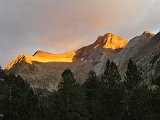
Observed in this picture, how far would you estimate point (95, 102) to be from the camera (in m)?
74.6

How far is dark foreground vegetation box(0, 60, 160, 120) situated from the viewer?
6906 centimetres

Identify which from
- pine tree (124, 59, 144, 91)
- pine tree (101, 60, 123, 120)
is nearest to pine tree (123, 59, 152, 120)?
pine tree (101, 60, 123, 120)

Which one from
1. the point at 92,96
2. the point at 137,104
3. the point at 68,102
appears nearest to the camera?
the point at 137,104

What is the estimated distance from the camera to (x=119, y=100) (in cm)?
7325

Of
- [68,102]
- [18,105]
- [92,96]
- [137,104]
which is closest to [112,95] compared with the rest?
[137,104]

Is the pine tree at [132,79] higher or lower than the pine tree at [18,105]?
higher

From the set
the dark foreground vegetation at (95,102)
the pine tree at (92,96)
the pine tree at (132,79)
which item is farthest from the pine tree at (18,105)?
the pine tree at (132,79)

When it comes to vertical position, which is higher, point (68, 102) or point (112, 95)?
point (112, 95)

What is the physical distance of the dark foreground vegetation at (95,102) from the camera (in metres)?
69.1

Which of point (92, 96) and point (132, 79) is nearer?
point (132, 79)

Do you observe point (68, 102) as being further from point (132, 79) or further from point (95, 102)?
point (132, 79)

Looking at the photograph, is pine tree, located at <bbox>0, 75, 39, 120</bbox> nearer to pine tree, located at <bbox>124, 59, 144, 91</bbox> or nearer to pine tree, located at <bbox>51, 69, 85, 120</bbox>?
pine tree, located at <bbox>51, 69, 85, 120</bbox>

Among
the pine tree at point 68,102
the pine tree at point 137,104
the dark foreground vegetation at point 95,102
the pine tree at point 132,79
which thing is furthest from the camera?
the pine tree at point 132,79

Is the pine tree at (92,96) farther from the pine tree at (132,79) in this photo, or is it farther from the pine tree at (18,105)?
the pine tree at (18,105)
